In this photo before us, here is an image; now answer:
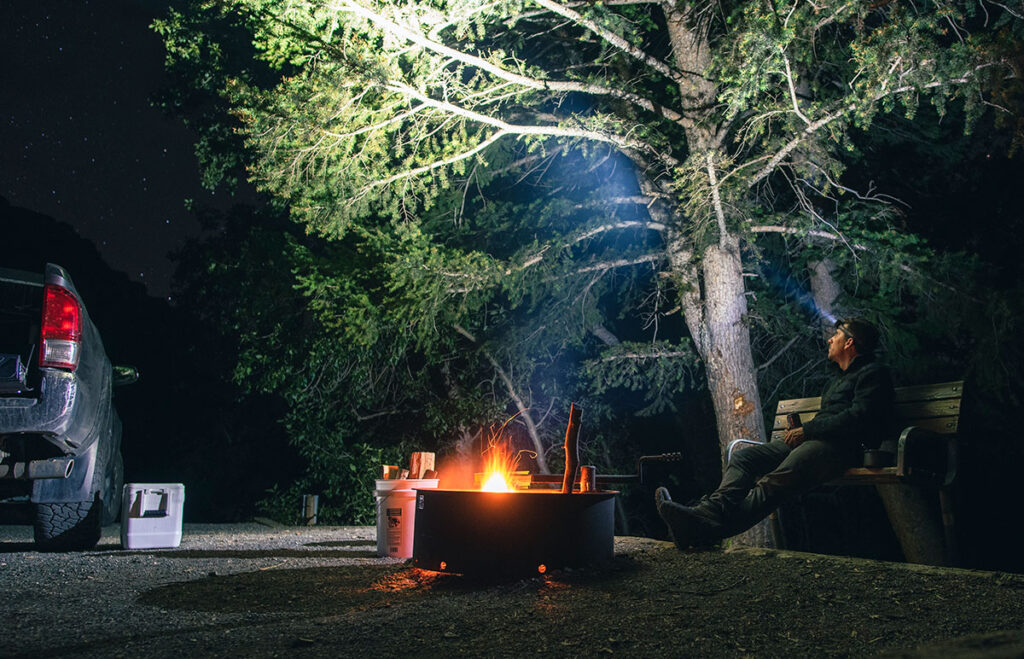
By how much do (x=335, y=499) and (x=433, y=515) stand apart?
8609mm

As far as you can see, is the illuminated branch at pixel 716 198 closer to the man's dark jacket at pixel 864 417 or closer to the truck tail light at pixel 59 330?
the man's dark jacket at pixel 864 417

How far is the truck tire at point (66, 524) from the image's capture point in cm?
586

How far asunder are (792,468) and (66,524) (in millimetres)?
5549

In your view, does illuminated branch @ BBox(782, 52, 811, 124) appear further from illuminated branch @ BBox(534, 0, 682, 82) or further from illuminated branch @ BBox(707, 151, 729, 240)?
illuminated branch @ BBox(534, 0, 682, 82)

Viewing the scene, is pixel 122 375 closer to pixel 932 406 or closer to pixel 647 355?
pixel 647 355

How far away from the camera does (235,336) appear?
737 inches

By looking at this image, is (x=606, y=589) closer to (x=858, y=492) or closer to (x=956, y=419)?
(x=956, y=419)

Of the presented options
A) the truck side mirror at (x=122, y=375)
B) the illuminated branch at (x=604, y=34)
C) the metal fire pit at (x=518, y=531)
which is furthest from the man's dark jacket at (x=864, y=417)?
the truck side mirror at (x=122, y=375)

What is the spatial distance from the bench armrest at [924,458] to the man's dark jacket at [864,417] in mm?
215

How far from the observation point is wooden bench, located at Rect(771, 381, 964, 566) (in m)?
4.38

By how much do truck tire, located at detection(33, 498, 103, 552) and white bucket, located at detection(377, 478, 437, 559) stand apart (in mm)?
2339

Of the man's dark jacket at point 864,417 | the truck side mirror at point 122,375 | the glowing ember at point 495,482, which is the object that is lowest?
the glowing ember at point 495,482

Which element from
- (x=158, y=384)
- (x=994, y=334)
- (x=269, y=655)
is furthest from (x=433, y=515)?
(x=158, y=384)

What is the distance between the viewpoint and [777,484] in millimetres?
4582
